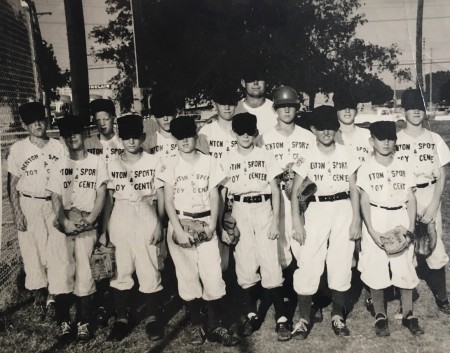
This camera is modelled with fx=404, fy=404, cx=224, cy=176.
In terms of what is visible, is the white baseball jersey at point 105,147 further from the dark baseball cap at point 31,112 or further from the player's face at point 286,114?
the player's face at point 286,114

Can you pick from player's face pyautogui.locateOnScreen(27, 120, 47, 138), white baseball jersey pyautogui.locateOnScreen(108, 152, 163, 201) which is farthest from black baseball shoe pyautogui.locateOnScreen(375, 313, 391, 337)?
player's face pyautogui.locateOnScreen(27, 120, 47, 138)

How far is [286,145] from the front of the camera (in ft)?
10.6

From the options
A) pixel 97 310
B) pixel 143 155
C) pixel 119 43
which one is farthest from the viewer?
pixel 119 43

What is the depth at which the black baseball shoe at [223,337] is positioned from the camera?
8.83ft

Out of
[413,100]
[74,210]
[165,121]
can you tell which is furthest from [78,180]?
[413,100]

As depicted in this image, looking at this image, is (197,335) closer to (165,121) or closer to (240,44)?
(165,121)

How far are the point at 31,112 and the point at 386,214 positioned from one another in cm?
269

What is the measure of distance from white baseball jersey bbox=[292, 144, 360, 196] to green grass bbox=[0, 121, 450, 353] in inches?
38.9

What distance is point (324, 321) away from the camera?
2.98 metres

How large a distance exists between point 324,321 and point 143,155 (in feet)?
5.94

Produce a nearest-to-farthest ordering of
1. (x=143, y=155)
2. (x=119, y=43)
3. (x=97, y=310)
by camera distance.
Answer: (x=143, y=155)
(x=97, y=310)
(x=119, y=43)

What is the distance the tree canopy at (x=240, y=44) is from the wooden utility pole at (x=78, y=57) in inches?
8.8

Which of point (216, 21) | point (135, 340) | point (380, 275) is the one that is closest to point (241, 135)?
point (216, 21)

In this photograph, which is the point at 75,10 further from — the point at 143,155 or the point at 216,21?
the point at 143,155
